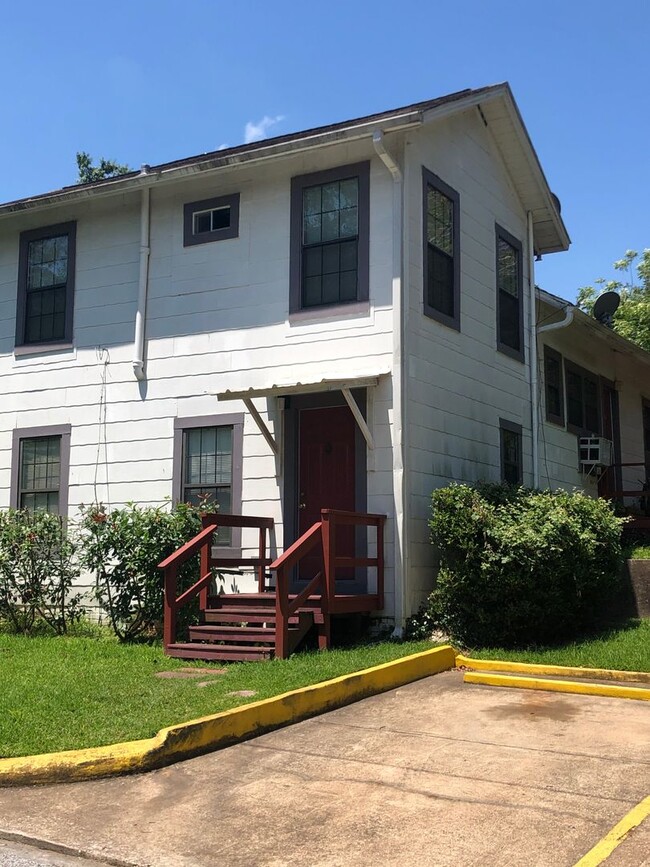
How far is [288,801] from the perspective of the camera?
5406 millimetres

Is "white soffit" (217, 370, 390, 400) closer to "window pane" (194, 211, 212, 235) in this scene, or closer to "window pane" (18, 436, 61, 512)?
"window pane" (194, 211, 212, 235)

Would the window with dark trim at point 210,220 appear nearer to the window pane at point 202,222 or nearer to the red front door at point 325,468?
the window pane at point 202,222

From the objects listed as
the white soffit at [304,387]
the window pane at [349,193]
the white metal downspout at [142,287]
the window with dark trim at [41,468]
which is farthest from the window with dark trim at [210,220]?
the window with dark trim at [41,468]

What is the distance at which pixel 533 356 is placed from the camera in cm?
1472

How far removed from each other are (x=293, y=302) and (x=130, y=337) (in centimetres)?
258

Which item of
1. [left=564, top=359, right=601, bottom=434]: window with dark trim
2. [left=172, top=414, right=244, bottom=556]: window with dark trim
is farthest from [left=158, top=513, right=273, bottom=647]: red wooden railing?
[left=564, top=359, right=601, bottom=434]: window with dark trim

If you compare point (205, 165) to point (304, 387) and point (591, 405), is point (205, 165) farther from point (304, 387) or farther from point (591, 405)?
point (591, 405)

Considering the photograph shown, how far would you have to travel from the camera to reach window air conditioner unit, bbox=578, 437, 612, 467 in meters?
17.1

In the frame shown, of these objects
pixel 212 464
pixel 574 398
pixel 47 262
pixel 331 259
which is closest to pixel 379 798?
pixel 212 464

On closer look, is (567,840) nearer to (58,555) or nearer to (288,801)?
(288,801)

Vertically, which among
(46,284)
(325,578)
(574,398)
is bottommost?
(325,578)

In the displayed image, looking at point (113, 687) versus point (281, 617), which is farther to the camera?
point (281, 617)

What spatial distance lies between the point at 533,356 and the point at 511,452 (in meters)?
1.81

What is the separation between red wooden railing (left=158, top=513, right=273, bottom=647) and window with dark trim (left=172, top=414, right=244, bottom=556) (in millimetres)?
488
